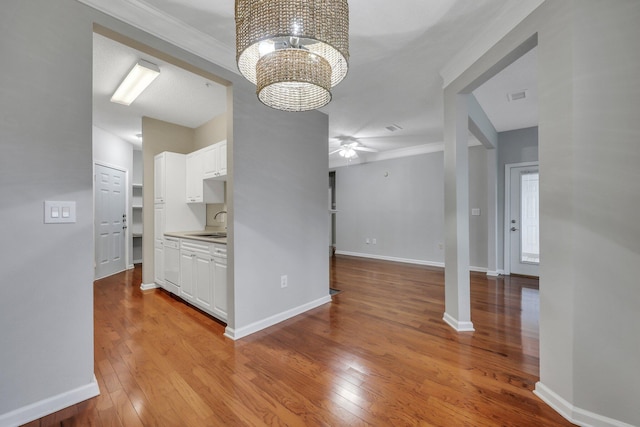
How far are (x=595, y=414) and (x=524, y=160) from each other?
4326 millimetres

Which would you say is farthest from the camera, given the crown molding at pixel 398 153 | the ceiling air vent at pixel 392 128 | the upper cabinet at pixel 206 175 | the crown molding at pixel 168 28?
the crown molding at pixel 398 153

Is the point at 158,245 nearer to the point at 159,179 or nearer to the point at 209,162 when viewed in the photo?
the point at 159,179

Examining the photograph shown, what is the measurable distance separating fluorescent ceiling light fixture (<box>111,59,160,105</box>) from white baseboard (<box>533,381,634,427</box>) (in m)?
3.98

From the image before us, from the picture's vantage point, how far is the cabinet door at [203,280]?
9.10ft

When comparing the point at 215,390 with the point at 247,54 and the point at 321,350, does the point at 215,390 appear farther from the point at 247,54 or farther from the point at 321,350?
the point at 247,54


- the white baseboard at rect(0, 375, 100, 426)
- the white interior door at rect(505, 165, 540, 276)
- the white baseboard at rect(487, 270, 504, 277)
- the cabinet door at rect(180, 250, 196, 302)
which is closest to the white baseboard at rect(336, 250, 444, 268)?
the white baseboard at rect(487, 270, 504, 277)

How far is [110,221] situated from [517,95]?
6808 millimetres

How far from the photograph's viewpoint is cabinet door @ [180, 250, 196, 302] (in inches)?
120

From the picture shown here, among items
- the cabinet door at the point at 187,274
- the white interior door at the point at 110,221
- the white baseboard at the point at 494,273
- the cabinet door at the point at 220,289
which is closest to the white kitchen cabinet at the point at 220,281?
the cabinet door at the point at 220,289

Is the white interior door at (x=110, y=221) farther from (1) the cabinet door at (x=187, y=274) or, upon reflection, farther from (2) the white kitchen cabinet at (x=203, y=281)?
(2) the white kitchen cabinet at (x=203, y=281)

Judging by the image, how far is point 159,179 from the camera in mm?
3781

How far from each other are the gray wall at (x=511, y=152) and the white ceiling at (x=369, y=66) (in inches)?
11.8

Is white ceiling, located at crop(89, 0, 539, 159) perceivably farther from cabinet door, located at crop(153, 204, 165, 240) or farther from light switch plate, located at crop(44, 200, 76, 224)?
cabinet door, located at crop(153, 204, 165, 240)

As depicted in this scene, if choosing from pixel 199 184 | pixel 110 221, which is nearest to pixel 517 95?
pixel 199 184
